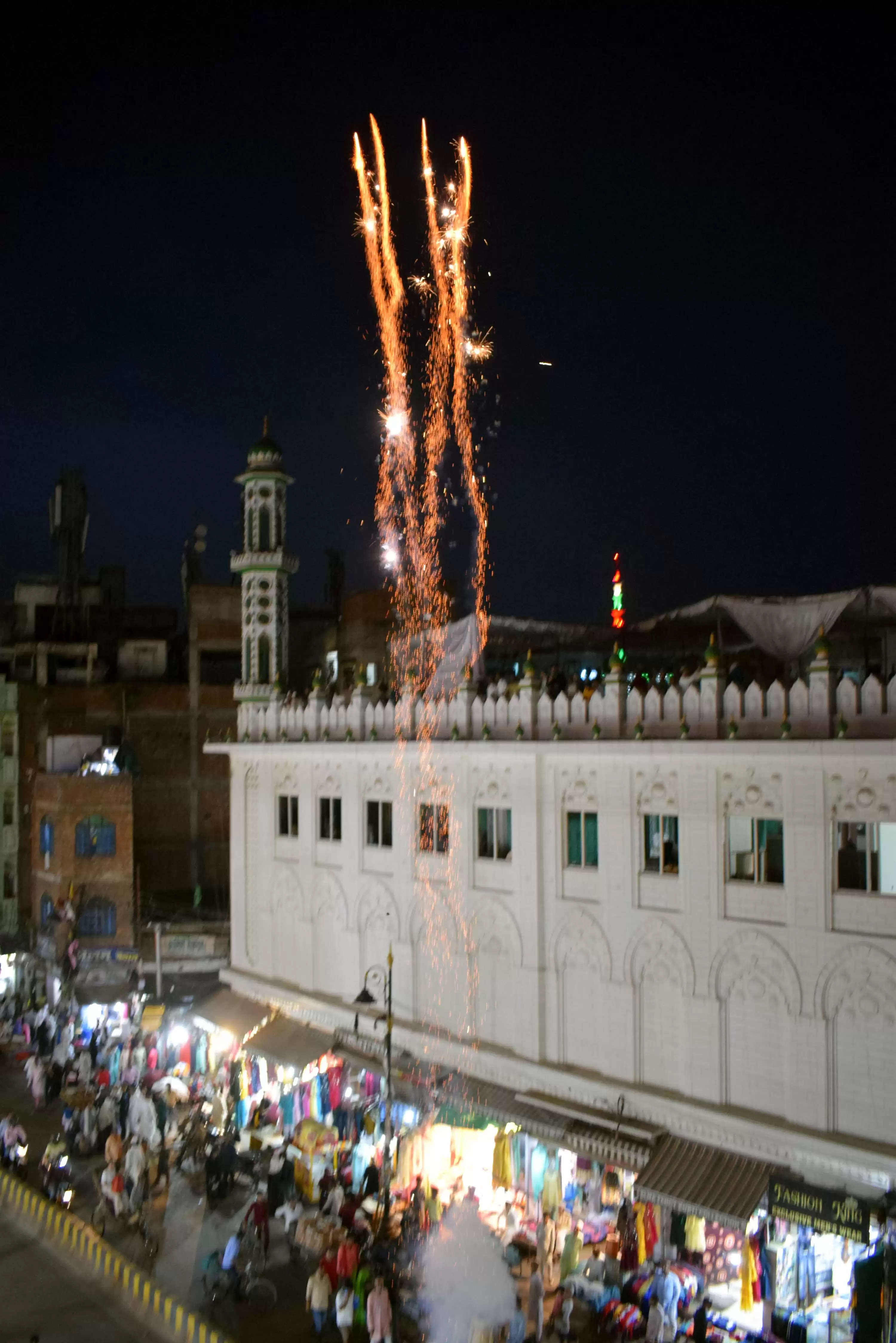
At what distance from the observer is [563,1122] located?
580 inches

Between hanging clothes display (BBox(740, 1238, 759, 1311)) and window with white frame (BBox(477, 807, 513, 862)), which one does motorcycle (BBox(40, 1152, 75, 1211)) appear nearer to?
window with white frame (BBox(477, 807, 513, 862))

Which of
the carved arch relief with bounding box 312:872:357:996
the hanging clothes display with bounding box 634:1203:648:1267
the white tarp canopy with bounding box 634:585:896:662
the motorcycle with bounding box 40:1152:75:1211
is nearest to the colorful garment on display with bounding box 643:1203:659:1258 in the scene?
the hanging clothes display with bounding box 634:1203:648:1267

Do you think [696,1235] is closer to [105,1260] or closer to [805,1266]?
[805,1266]

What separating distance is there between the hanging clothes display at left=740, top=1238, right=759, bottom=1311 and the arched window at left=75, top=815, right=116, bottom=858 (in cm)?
2131

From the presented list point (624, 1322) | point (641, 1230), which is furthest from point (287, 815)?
point (624, 1322)

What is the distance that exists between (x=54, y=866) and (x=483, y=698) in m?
17.8

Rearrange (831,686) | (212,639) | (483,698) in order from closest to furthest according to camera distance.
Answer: (831,686) → (483,698) → (212,639)

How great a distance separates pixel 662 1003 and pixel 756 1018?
1.52 meters

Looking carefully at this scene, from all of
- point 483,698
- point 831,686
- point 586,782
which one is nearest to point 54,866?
point 483,698

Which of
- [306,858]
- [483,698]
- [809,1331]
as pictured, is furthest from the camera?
[306,858]

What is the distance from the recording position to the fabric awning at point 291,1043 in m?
19.2

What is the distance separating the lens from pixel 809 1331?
11.8 meters

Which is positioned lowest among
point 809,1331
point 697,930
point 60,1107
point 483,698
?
point 60,1107

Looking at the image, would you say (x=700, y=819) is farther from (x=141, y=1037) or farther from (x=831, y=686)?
(x=141, y=1037)
